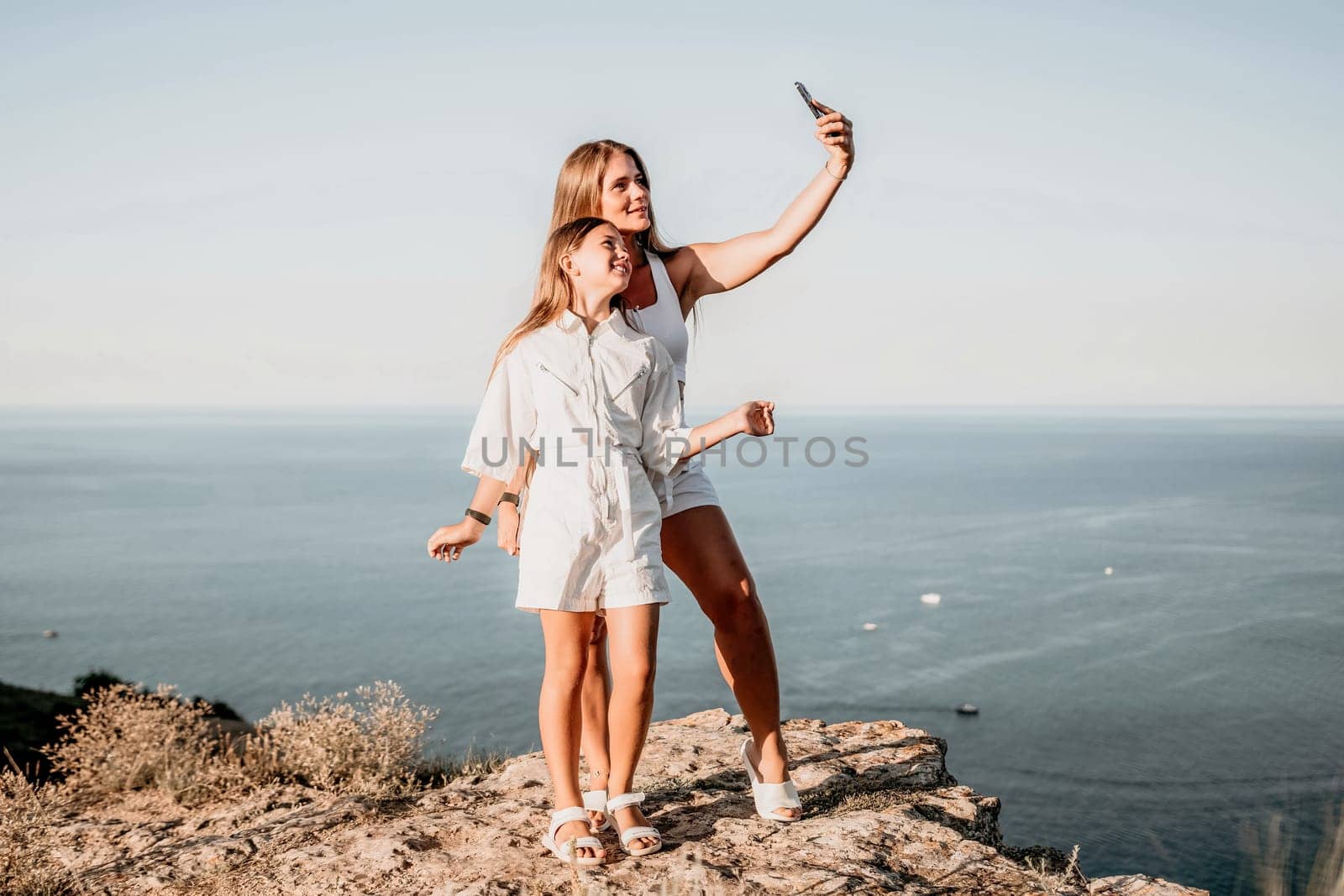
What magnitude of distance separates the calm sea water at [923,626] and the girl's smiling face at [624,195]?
14.6 metres

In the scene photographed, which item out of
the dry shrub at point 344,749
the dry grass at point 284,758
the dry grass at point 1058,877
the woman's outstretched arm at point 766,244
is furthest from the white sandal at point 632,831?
the dry shrub at point 344,749

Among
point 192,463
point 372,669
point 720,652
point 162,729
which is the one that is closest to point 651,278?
point 720,652

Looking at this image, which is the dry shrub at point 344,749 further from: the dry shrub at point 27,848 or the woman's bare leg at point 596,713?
the woman's bare leg at point 596,713

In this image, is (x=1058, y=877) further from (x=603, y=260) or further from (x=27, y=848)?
(x=27, y=848)

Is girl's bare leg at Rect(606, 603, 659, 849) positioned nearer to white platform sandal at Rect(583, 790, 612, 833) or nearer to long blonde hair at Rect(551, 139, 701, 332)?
white platform sandal at Rect(583, 790, 612, 833)

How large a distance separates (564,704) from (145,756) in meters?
4.44

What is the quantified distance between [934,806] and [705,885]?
4.93 ft

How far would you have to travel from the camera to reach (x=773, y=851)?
12.2 feet

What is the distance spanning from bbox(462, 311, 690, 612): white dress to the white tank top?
0.20 meters

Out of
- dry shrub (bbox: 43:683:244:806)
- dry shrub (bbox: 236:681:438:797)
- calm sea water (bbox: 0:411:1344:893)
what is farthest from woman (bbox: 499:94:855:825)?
calm sea water (bbox: 0:411:1344:893)

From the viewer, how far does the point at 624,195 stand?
4.00 metres

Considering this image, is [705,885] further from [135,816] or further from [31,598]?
[31,598]

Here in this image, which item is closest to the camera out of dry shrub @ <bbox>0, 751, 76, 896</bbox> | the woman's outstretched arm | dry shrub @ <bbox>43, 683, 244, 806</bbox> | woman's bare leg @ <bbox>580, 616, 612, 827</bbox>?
woman's bare leg @ <bbox>580, 616, 612, 827</bbox>

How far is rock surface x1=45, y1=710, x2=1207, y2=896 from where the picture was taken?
357 cm
